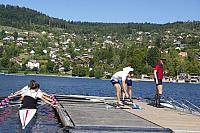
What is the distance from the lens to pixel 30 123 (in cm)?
1830

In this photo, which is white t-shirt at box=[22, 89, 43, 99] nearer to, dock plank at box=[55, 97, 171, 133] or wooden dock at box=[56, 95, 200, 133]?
wooden dock at box=[56, 95, 200, 133]

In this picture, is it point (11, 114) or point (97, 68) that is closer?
point (11, 114)

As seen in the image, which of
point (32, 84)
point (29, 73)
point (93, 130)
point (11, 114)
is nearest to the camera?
point (93, 130)

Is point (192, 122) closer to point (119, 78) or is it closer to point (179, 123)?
point (179, 123)

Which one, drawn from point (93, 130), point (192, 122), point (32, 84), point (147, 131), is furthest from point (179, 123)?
point (32, 84)

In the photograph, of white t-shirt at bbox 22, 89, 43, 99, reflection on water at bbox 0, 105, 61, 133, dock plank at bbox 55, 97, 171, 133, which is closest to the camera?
dock plank at bbox 55, 97, 171, 133

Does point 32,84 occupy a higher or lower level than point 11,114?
higher

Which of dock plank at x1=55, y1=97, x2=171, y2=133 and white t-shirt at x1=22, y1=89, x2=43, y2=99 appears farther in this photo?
white t-shirt at x1=22, y1=89, x2=43, y2=99

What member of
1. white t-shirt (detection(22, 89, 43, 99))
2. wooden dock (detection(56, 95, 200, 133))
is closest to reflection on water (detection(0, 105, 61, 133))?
wooden dock (detection(56, 95, 200, 133))

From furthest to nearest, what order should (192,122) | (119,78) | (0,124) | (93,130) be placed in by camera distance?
(119,78), (0,124), (192,122), (93,130)

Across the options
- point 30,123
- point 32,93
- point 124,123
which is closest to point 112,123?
point 124,123

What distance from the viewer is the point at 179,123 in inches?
591

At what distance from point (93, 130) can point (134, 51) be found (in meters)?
180

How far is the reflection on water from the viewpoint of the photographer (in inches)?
663
